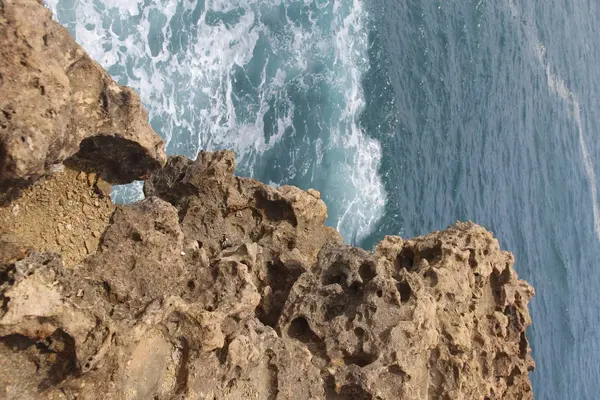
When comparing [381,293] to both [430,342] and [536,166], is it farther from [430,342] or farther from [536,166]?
[536,166]

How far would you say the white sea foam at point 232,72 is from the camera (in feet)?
55.9

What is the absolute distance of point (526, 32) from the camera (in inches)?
1511

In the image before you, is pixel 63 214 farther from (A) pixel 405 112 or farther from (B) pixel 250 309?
(A) pixel 405 112

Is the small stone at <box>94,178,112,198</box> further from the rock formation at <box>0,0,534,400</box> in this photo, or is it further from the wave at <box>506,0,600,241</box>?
the wave at <box>506,0,600,241</box>

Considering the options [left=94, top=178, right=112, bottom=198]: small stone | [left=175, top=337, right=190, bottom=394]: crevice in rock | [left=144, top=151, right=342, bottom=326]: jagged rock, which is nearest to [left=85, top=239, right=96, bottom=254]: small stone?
[left=94, top=178, right=112, bottom=198]: small stone

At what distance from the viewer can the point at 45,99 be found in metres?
4.75

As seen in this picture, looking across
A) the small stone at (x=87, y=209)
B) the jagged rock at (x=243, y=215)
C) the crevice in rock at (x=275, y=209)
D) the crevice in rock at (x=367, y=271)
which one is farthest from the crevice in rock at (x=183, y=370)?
the crevice in rock at (x=275, y=209)

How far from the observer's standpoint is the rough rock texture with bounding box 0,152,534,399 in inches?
197

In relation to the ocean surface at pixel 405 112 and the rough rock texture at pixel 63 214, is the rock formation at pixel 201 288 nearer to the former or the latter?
the rough rock texture at pixel 63 214

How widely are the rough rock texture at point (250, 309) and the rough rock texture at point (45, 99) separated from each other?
967 millimetres

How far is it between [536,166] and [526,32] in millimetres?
9883

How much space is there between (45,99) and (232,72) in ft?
52.4

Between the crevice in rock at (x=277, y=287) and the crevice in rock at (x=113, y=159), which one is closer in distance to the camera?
the crevice in rock at (x=113, y=159)

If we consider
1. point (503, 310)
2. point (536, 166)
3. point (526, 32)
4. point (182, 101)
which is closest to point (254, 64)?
point (182, 101)
